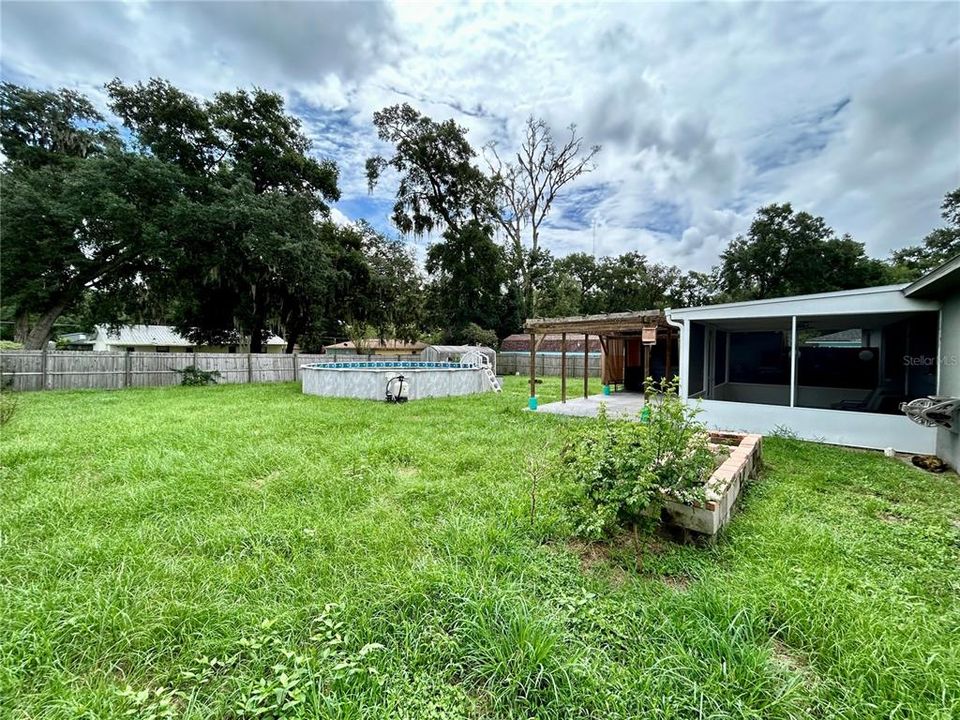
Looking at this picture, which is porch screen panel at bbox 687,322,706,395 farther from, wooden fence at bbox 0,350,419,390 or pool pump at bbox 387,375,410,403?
wooden fence at bbox 0,350,419,390

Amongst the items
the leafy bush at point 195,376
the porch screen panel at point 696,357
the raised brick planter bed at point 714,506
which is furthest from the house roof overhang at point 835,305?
the leafy bush at point 195,376

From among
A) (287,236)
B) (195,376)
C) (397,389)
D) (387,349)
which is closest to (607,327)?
(397,389)

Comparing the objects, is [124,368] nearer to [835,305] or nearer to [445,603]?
[445,603]

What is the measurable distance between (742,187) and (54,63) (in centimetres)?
2290

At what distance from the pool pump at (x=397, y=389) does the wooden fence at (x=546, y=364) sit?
10815 mm

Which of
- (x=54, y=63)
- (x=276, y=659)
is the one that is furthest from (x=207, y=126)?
(x=276, y=659)

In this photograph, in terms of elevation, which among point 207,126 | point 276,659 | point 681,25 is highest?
point 207,126

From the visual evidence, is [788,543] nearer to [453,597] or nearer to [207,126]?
[453,597]

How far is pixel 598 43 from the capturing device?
9266 mm

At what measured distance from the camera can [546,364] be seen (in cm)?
2034

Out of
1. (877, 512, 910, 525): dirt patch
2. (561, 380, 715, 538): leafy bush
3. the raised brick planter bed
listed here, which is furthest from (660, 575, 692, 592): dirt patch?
(877, 512, 910, 525): dirt patch

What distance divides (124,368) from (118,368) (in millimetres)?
159

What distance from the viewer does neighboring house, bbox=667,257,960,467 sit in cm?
531

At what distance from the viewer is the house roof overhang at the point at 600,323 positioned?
834 centimetres
